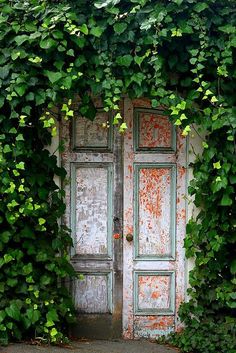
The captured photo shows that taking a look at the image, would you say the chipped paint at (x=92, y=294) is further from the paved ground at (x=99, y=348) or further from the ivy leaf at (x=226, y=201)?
the ivy leaf at (x=226, y=201)

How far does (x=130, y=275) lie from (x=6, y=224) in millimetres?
1305

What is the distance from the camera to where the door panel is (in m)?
6.50

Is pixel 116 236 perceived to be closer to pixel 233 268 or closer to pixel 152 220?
pixel 152 220

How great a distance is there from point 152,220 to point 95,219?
55 centimetres

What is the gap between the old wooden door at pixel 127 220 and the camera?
21.2 ft

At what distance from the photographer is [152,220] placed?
255 inches

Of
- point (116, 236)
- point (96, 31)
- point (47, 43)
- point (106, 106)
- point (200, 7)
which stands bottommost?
point (116, 236)

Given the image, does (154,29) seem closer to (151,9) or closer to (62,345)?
(151,9)

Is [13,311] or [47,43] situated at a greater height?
[47,43]

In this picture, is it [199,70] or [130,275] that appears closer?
[199,70]

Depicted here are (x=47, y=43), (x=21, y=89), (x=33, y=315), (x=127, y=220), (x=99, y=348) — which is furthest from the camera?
(x=127, y=220)

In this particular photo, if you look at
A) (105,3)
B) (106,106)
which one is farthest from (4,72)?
(105,3)

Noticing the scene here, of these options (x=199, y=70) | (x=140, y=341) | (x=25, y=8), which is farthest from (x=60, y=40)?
(x=140, y=341)

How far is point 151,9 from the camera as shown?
5.72m
